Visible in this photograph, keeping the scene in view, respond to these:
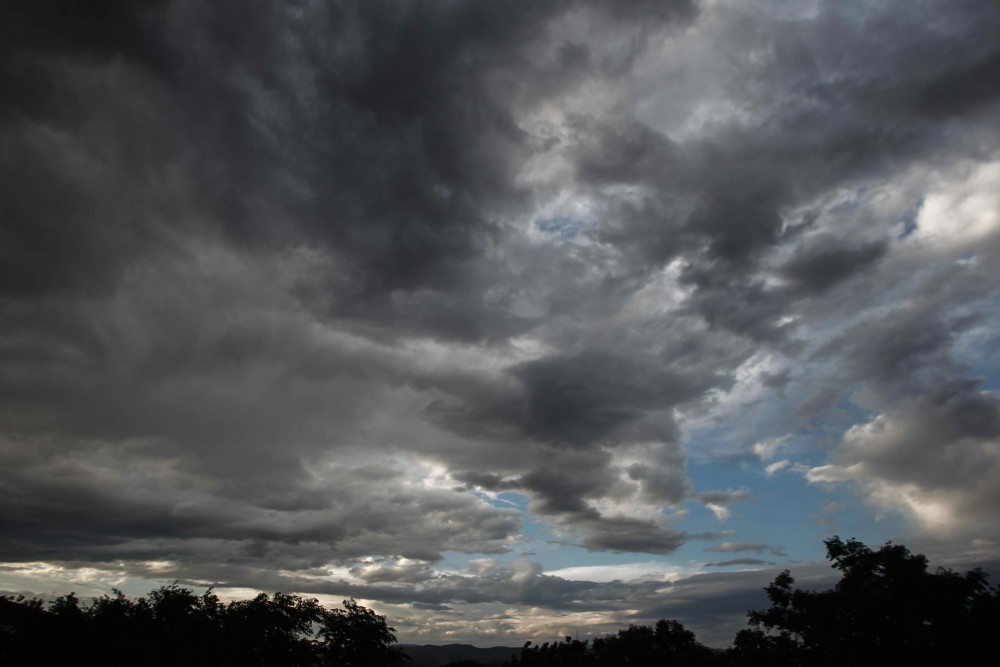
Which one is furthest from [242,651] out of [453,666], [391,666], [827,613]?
[827,613]

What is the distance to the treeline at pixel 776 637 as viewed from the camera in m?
39.0

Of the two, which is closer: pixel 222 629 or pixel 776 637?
pixel 776 637

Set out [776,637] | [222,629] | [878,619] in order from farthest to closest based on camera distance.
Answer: [222,629] < [776,637] < [878,619]

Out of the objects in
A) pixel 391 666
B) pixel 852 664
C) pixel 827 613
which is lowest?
pixel 391 666

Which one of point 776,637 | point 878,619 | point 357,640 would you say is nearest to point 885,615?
point 878,619

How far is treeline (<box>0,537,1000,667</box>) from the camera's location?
128 feet

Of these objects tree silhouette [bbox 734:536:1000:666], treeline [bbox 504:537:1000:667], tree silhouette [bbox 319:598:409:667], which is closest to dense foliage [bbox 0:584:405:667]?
tree silhouette [bbox 319:598:409:667]

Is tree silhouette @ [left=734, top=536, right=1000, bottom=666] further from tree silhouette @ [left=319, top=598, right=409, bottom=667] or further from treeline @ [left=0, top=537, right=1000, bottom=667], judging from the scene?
tree silhouette @ [left=319, top=598, right=409, bottom=667]

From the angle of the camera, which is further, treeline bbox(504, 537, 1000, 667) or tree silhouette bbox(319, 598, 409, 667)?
tree silhouette bbox(319, 598, 409, 667)

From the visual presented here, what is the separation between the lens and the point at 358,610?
266 feet

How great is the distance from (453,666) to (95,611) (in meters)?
46.6

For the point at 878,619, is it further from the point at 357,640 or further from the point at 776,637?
the point at 357,640

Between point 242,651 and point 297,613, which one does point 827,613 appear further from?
→ point 297,613

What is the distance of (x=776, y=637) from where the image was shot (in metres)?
49.7
